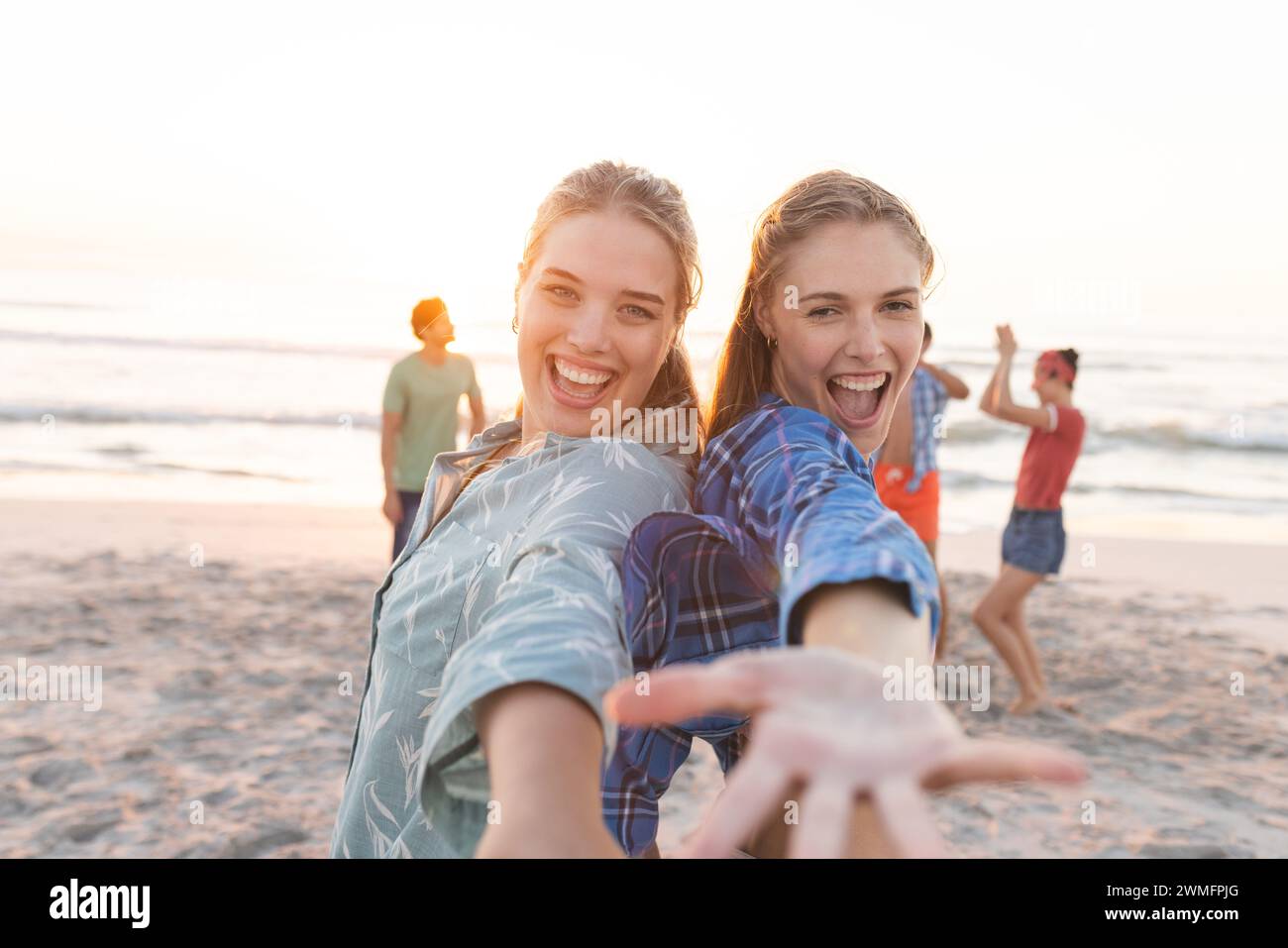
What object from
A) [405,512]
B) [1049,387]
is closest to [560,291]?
[405,512]

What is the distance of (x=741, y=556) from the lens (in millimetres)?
1521

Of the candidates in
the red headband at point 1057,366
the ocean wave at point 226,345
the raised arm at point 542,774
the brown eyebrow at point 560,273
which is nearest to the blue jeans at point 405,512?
the red headband at point 1057,366

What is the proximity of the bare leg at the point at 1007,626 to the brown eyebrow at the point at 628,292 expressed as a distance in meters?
4.87

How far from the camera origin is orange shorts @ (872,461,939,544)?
613 cm

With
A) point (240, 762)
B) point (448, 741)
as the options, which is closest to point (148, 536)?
point (240, 762)

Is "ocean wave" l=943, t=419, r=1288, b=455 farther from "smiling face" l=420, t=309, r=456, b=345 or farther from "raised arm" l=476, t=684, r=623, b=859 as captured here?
"raised arm" l=476, t=684, r=623, b=859

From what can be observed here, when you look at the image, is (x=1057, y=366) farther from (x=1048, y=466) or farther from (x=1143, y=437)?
(x=1143, y=437)

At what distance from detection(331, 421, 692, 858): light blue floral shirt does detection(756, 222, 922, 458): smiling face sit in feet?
1.10

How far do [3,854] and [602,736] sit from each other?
4.10 m

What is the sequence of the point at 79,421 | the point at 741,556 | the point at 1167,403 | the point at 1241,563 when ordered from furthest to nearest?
1. the point at 1167,403
2. the point at 79,421
3. the point at 1241,563
4. the point at 741,556

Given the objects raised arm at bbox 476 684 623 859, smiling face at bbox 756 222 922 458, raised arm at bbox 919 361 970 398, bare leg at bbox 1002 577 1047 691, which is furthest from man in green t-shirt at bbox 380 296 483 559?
raised arm at bbox 476 684 623 859

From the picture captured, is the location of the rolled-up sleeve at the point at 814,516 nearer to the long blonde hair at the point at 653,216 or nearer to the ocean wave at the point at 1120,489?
the long blonde hair at the point at 653,216

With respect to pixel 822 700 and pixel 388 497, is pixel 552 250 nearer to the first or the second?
pixel 822 700

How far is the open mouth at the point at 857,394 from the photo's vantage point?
2037 millimetres
